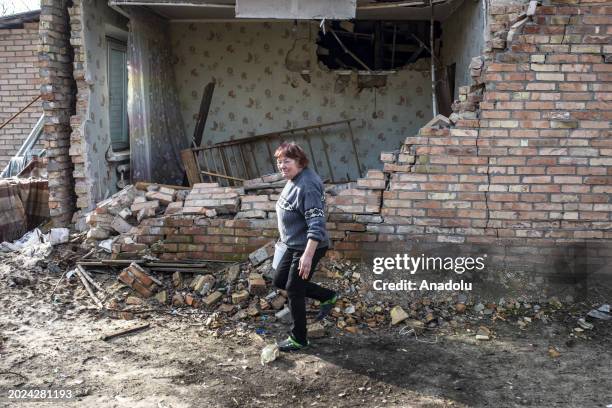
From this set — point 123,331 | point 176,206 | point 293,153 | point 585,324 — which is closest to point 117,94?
point 176,206

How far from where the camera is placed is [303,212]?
386 cm

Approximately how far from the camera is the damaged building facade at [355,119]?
192 inches

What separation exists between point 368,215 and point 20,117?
637cm

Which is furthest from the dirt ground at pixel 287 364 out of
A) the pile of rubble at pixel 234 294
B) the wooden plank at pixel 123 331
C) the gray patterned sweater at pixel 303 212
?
the gray patterned sweater at pixel 303 212

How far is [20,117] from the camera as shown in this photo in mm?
8656

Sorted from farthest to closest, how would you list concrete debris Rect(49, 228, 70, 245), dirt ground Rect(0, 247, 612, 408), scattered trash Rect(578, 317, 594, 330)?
1. concrete debris Rect(49, 228, 70, 245)
2. scattered trash Rect(578, 317, 594, 330)
3. dirt ground Rect(0, 247, 612, 408)

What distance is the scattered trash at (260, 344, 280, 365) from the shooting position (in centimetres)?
392

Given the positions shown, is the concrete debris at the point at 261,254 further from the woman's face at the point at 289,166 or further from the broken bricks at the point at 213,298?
the woman's face at the point at 289,166

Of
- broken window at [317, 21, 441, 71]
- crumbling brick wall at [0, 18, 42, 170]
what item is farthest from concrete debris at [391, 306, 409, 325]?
crumbling brick wall at [0, 18, 42, 170]

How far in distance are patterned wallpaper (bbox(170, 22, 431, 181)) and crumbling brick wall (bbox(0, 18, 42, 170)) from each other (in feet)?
7.96

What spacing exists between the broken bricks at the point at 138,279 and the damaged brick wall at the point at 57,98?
5.63 ft

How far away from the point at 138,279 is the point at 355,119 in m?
4.33

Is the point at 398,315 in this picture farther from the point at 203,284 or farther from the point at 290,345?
the point at 203,284

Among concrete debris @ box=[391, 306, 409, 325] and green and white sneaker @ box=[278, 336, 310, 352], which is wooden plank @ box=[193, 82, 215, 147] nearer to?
concrete debris @ box=[391, 306, 409, 325]
